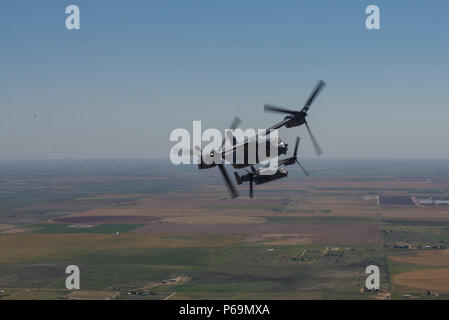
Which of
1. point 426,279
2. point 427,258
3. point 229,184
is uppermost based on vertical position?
point 229,184

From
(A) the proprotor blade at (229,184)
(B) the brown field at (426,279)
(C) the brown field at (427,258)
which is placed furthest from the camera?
(C) the brown field at (427,258)

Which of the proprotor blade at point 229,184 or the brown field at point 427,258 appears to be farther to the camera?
the brown field at point 427,258

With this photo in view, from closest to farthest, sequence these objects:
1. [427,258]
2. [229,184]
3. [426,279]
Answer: [229,184] → [426,279] → [427,258]

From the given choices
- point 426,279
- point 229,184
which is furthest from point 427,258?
point 229,184

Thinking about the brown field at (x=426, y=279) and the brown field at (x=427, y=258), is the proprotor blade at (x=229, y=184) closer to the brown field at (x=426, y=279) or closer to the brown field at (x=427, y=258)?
the brown field at (x=426, y=279)

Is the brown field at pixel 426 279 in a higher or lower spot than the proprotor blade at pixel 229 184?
lower

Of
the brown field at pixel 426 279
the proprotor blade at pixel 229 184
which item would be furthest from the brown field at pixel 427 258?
the proprotor blade at pixel 229 184

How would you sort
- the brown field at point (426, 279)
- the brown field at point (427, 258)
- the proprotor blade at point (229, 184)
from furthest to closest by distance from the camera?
the brown field at point (427, 258)
the brown field at point (426, 279)
the proprotor blade at point (229, 184)

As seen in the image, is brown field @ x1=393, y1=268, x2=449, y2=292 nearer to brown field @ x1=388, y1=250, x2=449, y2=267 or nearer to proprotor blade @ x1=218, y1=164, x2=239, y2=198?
brown field @ x1=388, y1=250, x2=449, y2=267

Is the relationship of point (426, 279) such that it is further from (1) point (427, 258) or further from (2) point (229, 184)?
(2) point (229, 184)

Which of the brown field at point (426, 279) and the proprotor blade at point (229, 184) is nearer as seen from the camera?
the proprotor blade at point (229, 184)

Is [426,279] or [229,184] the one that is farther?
[426,279]

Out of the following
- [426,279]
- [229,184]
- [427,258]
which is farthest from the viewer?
[427,258]
